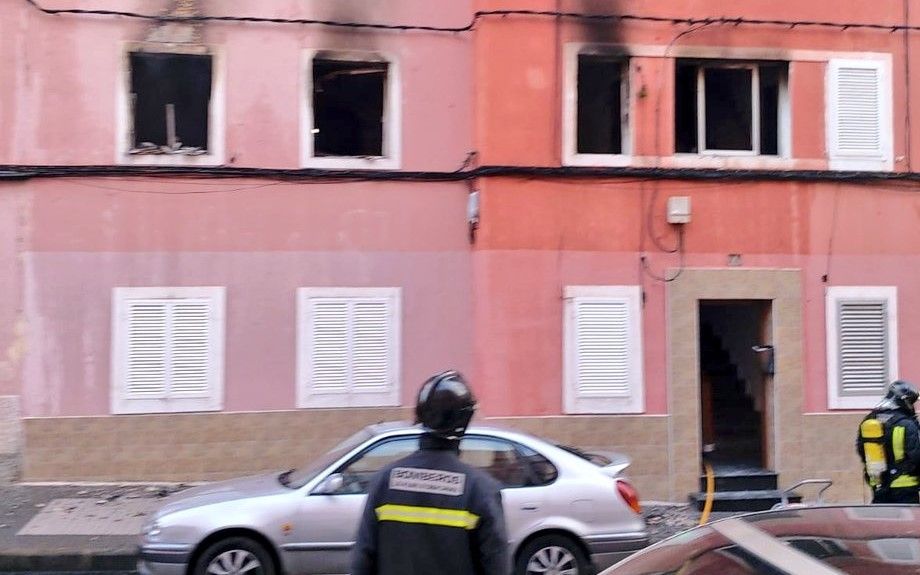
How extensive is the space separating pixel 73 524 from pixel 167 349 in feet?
7.80

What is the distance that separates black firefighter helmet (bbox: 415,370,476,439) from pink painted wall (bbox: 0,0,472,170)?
859 centimetres

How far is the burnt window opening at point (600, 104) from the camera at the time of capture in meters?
11.8

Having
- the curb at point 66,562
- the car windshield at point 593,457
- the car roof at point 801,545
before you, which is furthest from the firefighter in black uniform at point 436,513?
the curb at point 66,562

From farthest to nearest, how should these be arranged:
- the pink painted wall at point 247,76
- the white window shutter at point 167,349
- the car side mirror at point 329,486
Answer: the pink painted wall at point 247,76, the white window shutter at point 167,349, the car side mirror at point 329,486

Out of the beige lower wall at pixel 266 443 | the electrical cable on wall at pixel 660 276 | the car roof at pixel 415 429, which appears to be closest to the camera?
the car roof at pixel 415 429

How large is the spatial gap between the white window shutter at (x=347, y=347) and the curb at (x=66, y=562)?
10.4 ft

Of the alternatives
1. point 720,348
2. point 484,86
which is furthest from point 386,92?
point 720,348

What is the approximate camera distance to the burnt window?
12.0m

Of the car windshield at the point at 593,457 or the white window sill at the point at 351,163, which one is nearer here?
the car windshield at the point at 593,457

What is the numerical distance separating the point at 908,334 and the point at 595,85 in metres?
5.13

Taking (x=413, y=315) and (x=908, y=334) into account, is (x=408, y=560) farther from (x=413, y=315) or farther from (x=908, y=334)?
(x=908, y=334)

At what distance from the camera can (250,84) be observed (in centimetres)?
1152

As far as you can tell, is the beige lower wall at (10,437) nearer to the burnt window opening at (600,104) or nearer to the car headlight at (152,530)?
the car headlight at (152,530)

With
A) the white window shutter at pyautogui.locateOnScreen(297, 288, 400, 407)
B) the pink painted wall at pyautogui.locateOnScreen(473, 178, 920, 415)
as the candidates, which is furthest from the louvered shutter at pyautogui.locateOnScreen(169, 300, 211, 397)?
the pink painted wall at pyautogui.locateOnScreen(473, 178, 920, 415)
